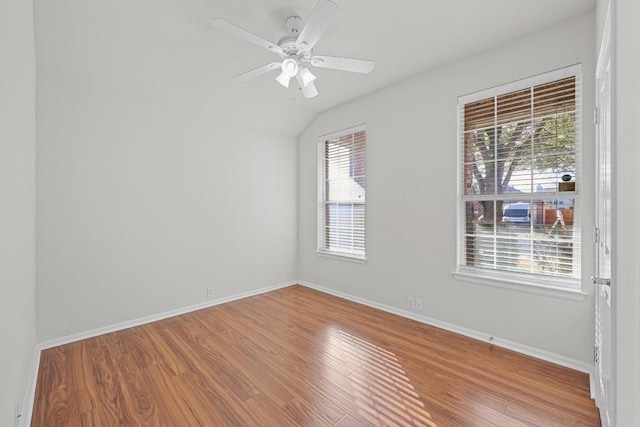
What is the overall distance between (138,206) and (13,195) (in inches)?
71.1

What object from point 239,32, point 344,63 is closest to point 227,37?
point 239,32

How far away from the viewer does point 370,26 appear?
2.45m

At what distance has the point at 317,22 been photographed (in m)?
1.81

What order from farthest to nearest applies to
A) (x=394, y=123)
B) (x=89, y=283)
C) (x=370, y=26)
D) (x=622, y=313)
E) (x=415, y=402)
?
(x=394, y=123)
(x=89, y=283)
(x=370, y=26)
(x=415, y=402)
(x=622, y=313)

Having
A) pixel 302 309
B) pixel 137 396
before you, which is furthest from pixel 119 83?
pixel 302 309

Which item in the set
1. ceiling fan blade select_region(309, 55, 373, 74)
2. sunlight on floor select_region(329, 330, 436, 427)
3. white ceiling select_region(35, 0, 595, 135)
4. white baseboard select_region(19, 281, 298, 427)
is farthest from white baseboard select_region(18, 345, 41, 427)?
ceiling fan blade select_region(309, 55, 373, 74)

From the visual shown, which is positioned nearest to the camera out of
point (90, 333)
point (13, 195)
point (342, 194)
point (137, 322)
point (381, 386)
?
point (13, 195)

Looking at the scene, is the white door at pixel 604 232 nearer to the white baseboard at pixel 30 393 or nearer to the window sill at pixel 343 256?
the window sill at pixel 343 256

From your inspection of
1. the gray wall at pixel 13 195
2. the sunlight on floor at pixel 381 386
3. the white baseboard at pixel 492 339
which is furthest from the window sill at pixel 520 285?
the gray wall at pixel 13 195

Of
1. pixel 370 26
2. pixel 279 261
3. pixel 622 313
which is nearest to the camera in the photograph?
pixel 622 313

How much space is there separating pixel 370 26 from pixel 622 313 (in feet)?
8.37

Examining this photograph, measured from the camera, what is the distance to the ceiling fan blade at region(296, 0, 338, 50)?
1.67 metres

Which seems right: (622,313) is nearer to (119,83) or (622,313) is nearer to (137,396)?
(137,396)

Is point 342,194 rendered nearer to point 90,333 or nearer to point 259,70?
point 259,70
